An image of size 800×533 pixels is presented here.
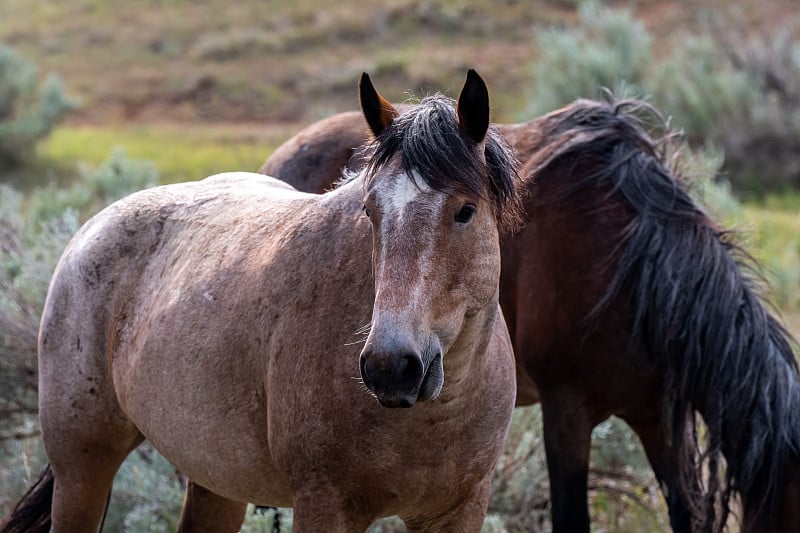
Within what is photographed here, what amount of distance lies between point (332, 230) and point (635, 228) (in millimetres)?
1572

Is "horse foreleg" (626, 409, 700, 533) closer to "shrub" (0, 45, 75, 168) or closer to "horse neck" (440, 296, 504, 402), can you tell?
"horse neck" (440, 296, 504, 402)

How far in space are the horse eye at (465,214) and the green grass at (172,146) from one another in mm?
9808

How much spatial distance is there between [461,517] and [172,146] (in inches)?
510

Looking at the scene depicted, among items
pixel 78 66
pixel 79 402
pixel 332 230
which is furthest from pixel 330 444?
pixel 78 66

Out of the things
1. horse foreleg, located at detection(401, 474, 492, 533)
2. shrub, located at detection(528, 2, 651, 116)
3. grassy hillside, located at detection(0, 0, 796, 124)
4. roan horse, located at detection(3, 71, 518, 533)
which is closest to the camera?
roan horse, located at detection(3, 71, 518, 533)

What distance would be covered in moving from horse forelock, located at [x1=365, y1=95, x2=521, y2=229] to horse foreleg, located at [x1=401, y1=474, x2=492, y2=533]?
2.40ft

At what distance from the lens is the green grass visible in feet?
44.0

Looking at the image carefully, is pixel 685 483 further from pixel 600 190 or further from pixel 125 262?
pixel 125 262

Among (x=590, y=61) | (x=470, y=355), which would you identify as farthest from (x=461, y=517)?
(x=590, y=61)

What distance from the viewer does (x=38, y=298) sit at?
5.27 m

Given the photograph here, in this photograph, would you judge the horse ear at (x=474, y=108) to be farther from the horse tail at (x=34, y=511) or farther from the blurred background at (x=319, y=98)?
the horse tail at (x=34, y=511)

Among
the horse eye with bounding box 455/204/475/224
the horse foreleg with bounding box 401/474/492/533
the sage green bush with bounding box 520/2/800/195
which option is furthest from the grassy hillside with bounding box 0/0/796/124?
the horse eye with bounding box 455/204/475/224

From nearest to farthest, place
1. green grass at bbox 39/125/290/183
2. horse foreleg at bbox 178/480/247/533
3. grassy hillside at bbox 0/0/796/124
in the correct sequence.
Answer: horse foreleg at bbox 178/480/247/533 → green grass at bbox 39/125/290/183 → grassy hillside at bbox 0/0/796/124

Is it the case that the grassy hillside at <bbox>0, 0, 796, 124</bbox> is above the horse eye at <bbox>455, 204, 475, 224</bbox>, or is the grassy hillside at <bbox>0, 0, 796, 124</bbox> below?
above
